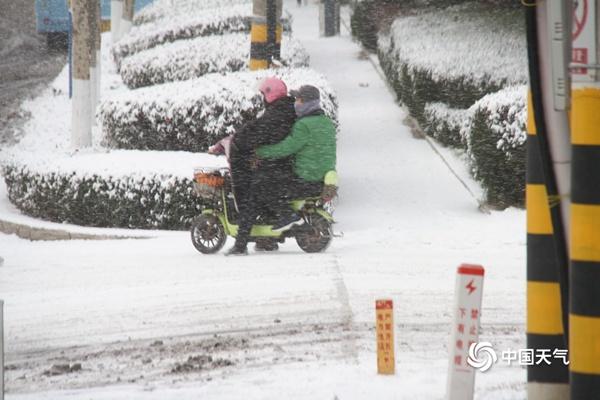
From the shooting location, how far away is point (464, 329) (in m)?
5.19

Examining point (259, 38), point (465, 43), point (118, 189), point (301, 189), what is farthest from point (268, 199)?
point (465, 43)

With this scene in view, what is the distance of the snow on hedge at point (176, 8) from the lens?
101 ft

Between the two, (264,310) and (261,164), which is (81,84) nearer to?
(261,164)

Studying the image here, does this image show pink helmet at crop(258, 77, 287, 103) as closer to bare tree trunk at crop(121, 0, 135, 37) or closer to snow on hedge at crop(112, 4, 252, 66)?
snow on hedge at crop(112, 4, 252, 66)

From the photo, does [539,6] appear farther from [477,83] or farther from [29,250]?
[477,83]

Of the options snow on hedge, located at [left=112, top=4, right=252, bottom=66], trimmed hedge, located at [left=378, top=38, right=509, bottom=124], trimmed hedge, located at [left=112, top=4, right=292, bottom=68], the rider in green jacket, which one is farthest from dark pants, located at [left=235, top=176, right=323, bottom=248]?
snow on hedge, located at [left=112, top=4, right=252, bottom=66]

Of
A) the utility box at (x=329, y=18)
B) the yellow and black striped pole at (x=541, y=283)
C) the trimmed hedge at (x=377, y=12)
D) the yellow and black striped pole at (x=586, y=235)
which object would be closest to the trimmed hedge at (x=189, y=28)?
the trimmed hedge at (x=377, y=12)

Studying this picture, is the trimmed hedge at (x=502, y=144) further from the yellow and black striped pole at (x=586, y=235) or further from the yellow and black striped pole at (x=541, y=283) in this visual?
the yellow and black striped pole at (x=586, y=235)

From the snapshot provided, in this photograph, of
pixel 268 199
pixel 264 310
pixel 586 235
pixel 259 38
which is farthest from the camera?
pixel 259 38

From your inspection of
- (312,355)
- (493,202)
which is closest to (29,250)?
(493,202)

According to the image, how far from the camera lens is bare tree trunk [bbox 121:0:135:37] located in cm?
3112

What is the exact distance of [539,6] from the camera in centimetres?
439

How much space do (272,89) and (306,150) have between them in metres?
0.66

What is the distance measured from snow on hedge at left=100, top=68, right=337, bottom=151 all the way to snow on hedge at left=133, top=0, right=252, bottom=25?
1270 cm
